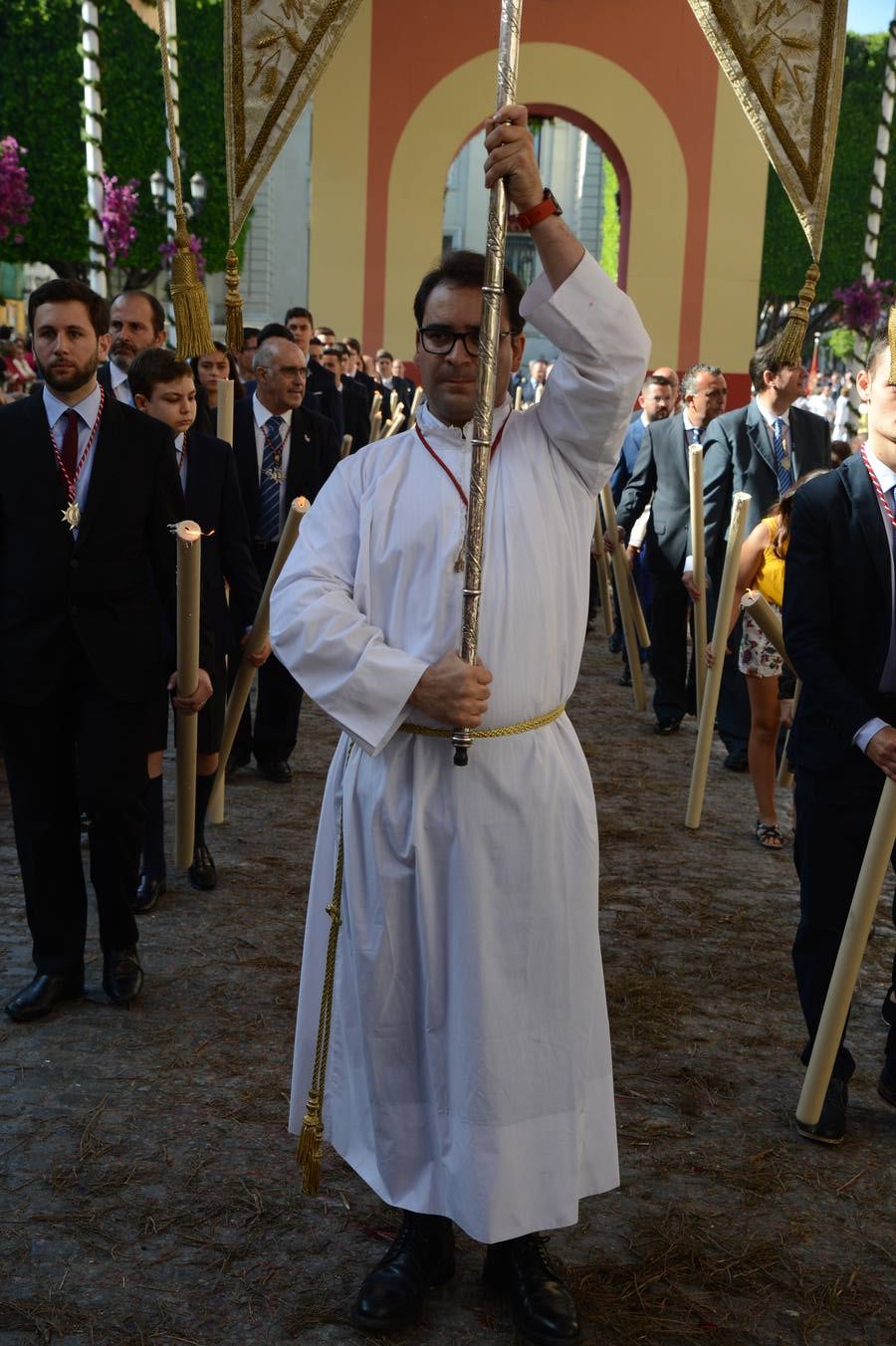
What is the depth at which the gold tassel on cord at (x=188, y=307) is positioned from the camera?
4.42 meters

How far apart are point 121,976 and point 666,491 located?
5.18 m

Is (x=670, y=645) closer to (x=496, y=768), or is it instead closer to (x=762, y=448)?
(x=762, y=448)

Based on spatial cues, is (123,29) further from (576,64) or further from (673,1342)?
(673,1342)

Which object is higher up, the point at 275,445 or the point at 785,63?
the point at 785,63

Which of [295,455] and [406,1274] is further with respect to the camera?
[295,455]

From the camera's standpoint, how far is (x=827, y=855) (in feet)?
12.8

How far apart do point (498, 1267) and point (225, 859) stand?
3108 mm

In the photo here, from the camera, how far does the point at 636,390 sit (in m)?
2.94

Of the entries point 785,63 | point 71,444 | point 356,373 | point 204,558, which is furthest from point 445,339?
point 356,373

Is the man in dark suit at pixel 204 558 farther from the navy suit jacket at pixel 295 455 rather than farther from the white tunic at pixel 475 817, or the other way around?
the white tunic at pixel 475 817

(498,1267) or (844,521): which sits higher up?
(844,521)

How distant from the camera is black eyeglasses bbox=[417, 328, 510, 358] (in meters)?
2.97

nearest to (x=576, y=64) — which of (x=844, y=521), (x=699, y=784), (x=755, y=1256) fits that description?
(x=699, y=784)

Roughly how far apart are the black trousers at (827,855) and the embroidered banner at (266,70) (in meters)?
2.07
